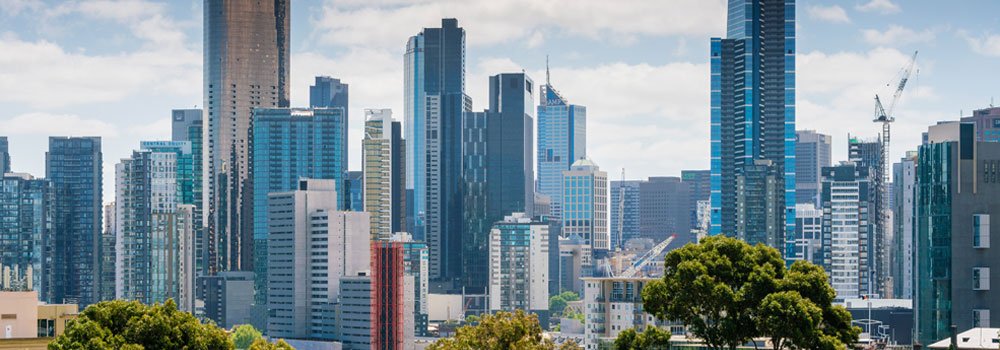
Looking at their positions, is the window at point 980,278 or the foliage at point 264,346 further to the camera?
the window at point 980,278

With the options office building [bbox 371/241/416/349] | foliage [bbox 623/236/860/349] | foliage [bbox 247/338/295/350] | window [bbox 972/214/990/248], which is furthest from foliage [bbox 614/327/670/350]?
office building [bbox 371/241/416/349]

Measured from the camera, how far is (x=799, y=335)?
50438 mm

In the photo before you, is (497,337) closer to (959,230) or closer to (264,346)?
(264,346)

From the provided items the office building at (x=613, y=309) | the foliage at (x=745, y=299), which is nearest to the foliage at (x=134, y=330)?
the foliage at (x=745, y=299)

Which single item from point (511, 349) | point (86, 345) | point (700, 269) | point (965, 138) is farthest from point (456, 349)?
point (965, 138)

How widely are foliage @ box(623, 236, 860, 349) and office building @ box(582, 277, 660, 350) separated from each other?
7448 centimetres

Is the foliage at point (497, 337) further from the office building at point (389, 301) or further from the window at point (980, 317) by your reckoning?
the office building at point (389, 301)

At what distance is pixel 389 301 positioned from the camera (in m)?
196

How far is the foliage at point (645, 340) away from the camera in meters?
54.2

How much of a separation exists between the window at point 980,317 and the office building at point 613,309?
34.8 m

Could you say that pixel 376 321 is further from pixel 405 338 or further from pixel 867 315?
pixel 867 315

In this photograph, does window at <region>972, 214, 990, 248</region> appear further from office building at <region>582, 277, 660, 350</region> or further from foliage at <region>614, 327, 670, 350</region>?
foliage at <region>614, 327, 670, 350</region>

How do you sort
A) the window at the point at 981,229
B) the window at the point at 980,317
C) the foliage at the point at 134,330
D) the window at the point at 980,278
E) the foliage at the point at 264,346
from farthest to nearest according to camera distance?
1. the window at the point at 981,229
2. the window at the point at 980,278
3. the window at the point at 980,317
4. the foliage at the point at 264,346
5. the foliage at the point at 134,330

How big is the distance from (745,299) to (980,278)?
53.7 meters
